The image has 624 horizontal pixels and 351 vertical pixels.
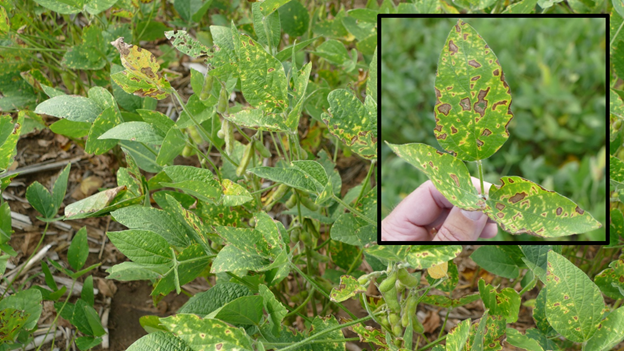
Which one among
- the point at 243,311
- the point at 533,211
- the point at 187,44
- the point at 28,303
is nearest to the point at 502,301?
the point at 533,211

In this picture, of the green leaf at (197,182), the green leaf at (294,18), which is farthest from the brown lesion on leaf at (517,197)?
the green leaf at (294,18)

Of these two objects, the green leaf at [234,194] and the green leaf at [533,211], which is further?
the green leaf at [234,194]

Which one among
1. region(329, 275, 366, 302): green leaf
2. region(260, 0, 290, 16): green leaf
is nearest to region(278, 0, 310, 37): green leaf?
region(260, 0, 290, 16): green leaf

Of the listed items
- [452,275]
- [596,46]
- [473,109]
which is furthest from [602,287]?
[473,109]

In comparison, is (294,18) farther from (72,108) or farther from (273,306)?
(273,306)

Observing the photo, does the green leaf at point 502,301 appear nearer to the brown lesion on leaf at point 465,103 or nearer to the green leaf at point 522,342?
the green leaf at point 522,342

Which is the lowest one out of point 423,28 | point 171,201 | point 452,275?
point 452,275

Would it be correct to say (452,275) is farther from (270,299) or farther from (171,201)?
(171,201)
